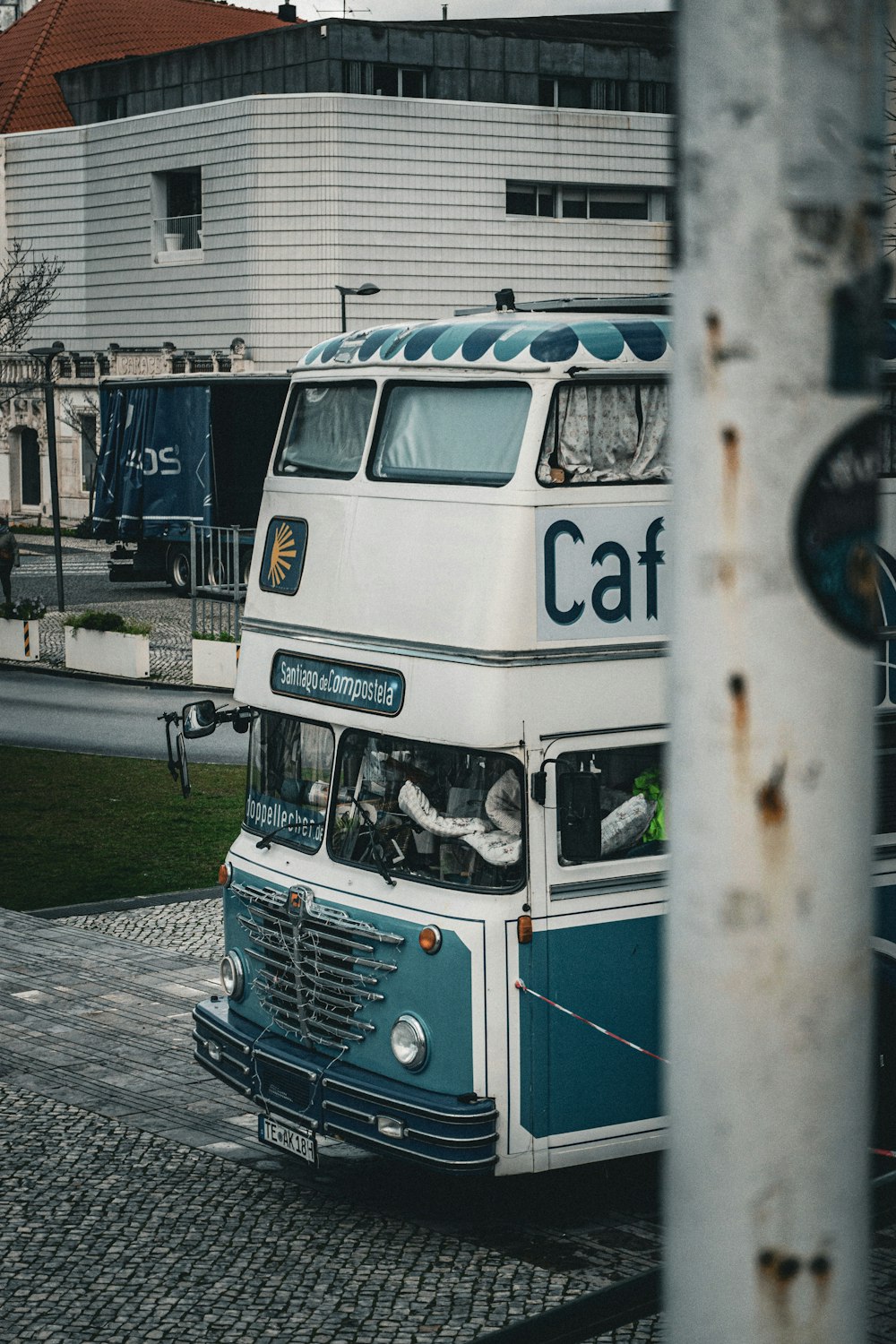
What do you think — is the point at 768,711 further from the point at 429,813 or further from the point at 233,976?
the point at 233,976

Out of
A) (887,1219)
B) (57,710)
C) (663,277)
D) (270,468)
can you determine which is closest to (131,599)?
(57,710)

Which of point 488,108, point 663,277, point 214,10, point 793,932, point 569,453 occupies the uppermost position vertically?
point 214,10

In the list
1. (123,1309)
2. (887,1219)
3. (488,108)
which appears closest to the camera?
(887,1219)

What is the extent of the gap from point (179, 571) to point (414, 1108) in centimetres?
3182

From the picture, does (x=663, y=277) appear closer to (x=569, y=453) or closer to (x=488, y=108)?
(x=488, y=108)

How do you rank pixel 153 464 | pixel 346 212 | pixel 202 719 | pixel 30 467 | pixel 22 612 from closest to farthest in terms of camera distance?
pixel 202 719, pixel 22 612, pixel 153 464, pixel 346 212, pixel 30 467

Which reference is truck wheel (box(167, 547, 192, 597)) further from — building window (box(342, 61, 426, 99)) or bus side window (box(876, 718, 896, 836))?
bus side window (box(876, 718, 896, 836))

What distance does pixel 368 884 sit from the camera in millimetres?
7918

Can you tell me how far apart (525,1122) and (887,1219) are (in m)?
2.44

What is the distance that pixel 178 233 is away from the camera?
174 feet

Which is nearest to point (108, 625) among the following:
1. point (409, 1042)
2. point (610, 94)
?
point (409, 1042)

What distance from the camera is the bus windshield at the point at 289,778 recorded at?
833cm

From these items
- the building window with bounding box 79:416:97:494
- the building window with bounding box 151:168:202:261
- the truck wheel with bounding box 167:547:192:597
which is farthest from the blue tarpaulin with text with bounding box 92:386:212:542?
the building window with bounding box 79:416:97:494

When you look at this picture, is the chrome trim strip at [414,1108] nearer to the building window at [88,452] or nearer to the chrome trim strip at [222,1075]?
the chrome trim strip at [222,1075]
